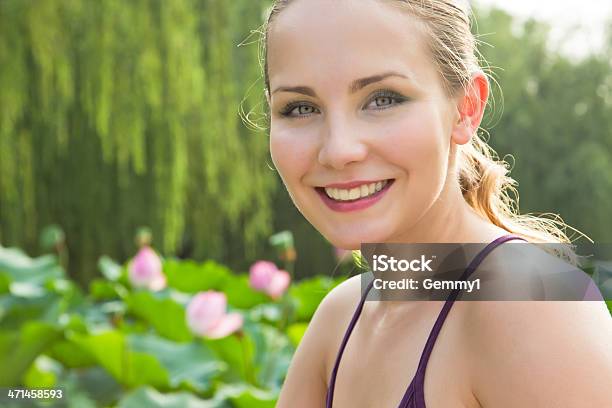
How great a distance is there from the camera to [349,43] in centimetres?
74

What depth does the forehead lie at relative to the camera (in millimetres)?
745

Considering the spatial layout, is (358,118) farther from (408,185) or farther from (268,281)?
(268,281)

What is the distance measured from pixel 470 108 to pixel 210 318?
4.86 ft

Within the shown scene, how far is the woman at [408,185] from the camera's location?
676 millimetres

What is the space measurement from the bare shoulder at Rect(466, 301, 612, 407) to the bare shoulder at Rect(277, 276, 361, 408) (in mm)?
238

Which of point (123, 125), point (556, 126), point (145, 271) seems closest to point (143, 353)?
point (145, 271)

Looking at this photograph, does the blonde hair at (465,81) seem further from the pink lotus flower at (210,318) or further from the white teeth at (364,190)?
the pink lotus flower at (210,318)

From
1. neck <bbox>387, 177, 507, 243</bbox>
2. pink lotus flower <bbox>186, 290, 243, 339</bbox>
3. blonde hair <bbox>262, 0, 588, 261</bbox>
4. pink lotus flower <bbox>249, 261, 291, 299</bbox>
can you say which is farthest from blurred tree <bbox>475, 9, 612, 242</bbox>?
neck <bbox>387, 177, 507, 243</bbox>

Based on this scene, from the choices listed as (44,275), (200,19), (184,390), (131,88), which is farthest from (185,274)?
(200,19)

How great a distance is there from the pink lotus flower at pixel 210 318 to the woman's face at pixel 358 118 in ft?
4.76

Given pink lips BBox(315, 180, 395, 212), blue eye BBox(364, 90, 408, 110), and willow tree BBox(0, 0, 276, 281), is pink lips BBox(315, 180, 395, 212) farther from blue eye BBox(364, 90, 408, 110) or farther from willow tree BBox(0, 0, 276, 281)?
willow tree BBox(0, 0, 276, 281)

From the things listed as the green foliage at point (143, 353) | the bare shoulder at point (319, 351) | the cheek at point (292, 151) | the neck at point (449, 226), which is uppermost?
the cheek at point (292, 151)

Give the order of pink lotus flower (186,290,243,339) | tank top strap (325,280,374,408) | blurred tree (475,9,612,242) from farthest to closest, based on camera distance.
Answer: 1. blurred tree (475,9,612,242)
2. pink lotus flower (186,290,243,339)
3. tank top strap (325,280,374,408)

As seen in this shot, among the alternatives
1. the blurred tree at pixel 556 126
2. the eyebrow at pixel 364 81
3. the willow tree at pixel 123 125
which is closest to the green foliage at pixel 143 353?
the eyebrow at pixel 364 81
